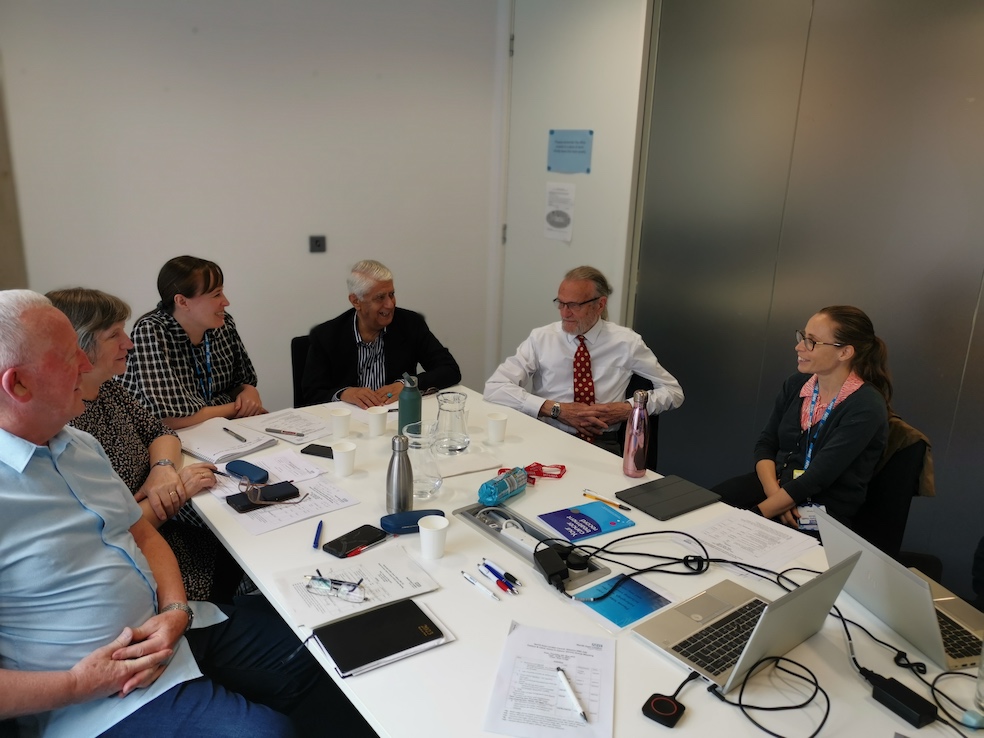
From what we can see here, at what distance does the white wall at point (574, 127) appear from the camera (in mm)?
3512

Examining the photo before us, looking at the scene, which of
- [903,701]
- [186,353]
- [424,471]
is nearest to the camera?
[903,701]

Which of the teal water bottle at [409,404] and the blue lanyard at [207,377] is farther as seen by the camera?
the blue lanyard at [207,377]

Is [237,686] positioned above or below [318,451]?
below

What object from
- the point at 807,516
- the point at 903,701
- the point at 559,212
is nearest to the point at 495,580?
the point at 903,701

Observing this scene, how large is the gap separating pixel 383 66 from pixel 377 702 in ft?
11.7

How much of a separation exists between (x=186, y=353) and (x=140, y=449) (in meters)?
0.62

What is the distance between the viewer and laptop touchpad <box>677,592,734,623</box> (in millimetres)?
1351

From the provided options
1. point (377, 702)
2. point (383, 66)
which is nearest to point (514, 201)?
point (383, 66)

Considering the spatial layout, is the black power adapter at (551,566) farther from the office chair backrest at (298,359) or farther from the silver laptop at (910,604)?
the office chair backrest at (298,359)

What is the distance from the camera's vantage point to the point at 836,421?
7.15 feet

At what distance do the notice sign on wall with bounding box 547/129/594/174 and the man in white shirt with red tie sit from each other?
1227 mm

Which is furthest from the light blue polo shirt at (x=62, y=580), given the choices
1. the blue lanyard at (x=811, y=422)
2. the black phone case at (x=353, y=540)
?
the blue lanyard at (x=811, y=422)

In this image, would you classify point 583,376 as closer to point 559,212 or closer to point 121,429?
point 559,212

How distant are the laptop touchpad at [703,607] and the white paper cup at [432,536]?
0.51 meters
